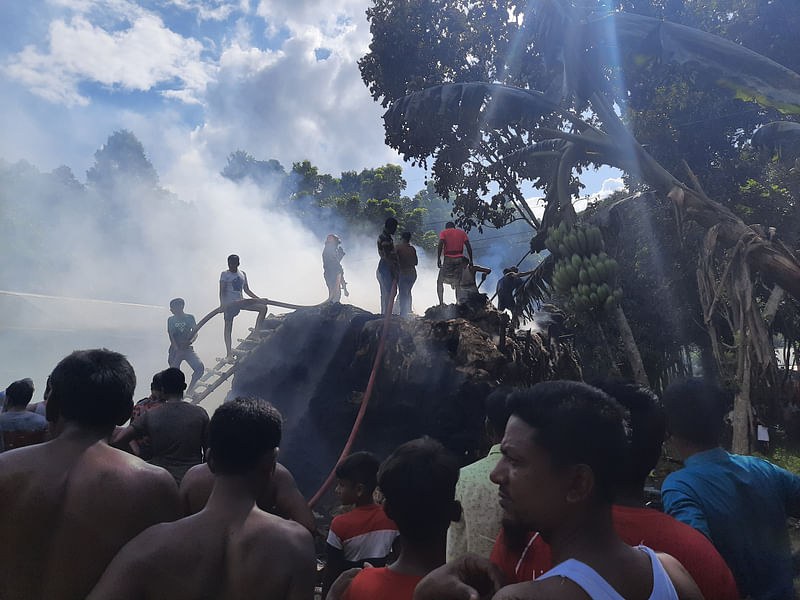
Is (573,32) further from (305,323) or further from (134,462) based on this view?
(134,462)

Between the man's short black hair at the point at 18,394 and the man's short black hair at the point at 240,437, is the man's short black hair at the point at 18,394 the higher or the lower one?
the higher one

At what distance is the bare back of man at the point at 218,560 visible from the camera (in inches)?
66.8

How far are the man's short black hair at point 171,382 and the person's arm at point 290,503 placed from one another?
1.59 meters

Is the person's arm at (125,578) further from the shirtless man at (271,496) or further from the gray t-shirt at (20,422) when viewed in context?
the gray t-shirt at (20,422)

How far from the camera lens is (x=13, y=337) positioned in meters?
19.1

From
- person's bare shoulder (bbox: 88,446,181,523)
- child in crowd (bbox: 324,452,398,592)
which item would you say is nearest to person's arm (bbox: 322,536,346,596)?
child in crowd (bbox: 324,452,398,592)

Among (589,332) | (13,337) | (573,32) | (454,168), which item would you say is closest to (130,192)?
(13,337)

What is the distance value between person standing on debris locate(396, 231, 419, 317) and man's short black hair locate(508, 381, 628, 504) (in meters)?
7.20

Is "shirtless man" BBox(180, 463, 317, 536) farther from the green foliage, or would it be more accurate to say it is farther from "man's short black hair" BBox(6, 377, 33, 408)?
the green foliage

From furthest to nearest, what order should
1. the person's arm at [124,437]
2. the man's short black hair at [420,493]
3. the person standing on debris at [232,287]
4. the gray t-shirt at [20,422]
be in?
the person standing on debris at [232,287] < the gray t-shirt at [20,422] < the person's arm at [124,437] < the man's short black hair at [420,493]

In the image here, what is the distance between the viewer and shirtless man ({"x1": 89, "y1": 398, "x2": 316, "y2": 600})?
1700 millimetres

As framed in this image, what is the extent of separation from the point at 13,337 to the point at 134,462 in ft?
68.4

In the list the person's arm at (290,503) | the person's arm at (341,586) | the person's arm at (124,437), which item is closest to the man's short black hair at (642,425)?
the person's arm at (341,586)

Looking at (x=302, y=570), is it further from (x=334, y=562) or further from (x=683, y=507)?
(x=683, y=507)
